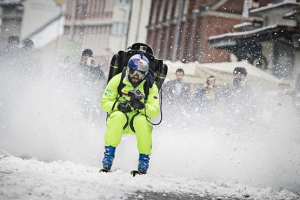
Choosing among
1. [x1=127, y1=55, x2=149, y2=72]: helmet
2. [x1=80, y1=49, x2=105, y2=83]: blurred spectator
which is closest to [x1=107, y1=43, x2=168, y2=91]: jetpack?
[x1=127, y1=55, x2=149, y2=72]: helmet

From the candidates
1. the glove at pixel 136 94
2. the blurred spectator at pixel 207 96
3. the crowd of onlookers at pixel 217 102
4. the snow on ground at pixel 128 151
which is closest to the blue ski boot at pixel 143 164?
the snow on ground at pixel 128 151

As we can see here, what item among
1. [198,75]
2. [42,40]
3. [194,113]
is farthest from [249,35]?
[42,40]

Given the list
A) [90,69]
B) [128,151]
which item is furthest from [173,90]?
[128,151]

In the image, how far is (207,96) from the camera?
14055 millimetres

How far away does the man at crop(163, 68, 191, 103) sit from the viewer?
46.4ft

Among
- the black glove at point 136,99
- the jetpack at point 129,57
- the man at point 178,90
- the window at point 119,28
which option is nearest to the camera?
the black glove at point 136,99

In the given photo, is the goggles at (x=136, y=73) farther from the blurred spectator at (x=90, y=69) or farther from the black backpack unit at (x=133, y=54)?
the blurred spectator at (x=90, y=69)

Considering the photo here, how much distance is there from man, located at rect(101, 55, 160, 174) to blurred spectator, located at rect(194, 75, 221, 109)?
17.4ft

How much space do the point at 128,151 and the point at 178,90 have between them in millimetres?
4185

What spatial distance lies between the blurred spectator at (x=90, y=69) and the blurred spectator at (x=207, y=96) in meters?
2.11

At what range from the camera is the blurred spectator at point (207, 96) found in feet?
45.4

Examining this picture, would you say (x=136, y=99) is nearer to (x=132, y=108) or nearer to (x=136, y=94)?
(x=136, y=94)

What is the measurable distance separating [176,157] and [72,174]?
3414 millimetres

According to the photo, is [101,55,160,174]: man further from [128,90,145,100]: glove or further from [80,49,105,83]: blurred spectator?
[80,49,105,83]: blurred spectator
